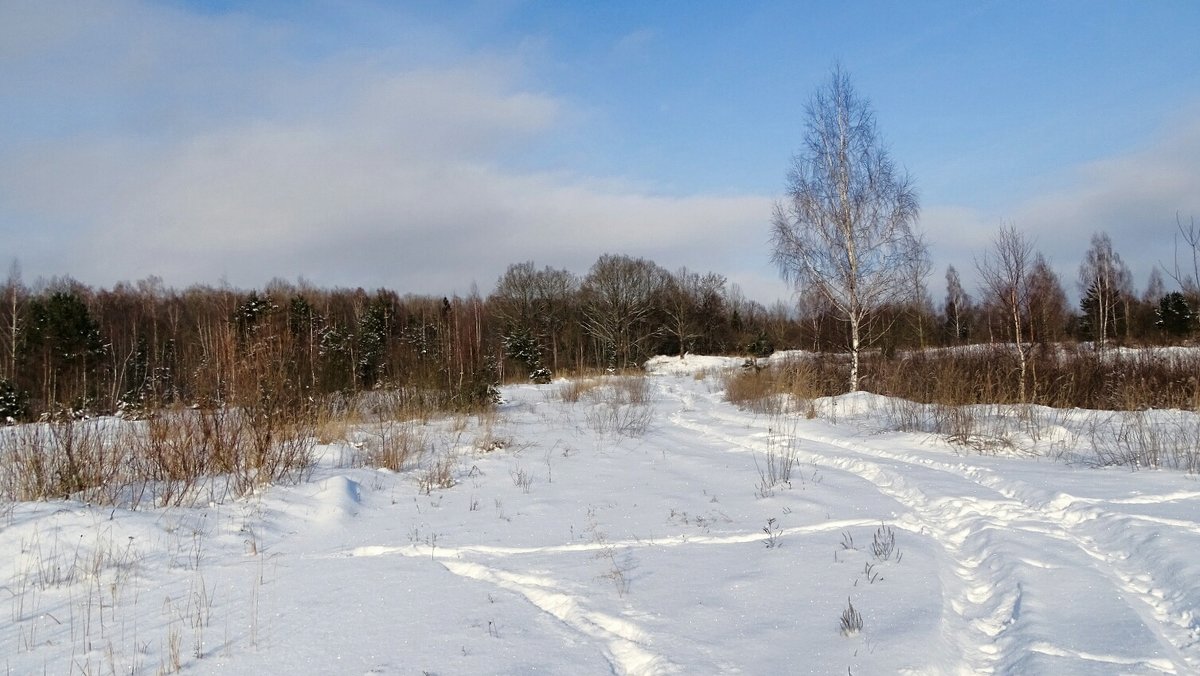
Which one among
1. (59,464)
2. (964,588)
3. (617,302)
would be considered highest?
(617,302)

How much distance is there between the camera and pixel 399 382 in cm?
1190

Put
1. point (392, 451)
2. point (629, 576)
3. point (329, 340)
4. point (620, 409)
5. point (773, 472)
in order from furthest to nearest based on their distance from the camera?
point (620, 409) < point (329, 340) < point (392, 451) < point (773, 472) < point (629, 576)

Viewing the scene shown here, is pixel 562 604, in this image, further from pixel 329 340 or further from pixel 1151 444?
pixel 329 340

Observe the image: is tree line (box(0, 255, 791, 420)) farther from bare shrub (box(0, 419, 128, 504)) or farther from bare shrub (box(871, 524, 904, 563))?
bare shrub (box(871, 524, 904, 563))

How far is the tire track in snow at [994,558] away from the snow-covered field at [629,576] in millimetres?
20

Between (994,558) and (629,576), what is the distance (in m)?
2.38

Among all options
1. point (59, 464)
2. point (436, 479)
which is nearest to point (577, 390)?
point (436, 479)

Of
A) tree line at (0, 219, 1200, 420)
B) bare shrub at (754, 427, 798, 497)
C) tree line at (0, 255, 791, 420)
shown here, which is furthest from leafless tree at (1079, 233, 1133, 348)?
bare shrub at (754, 427, 798, 497)

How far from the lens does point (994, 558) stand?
3.91 metres

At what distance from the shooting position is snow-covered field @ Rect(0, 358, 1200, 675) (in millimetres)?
2721

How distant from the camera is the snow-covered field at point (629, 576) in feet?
8.93

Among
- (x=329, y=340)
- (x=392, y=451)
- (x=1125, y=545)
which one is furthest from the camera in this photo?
(x=329, y=340)

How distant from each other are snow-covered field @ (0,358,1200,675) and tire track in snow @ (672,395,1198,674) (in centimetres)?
2

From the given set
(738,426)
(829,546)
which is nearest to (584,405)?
(738,426)
